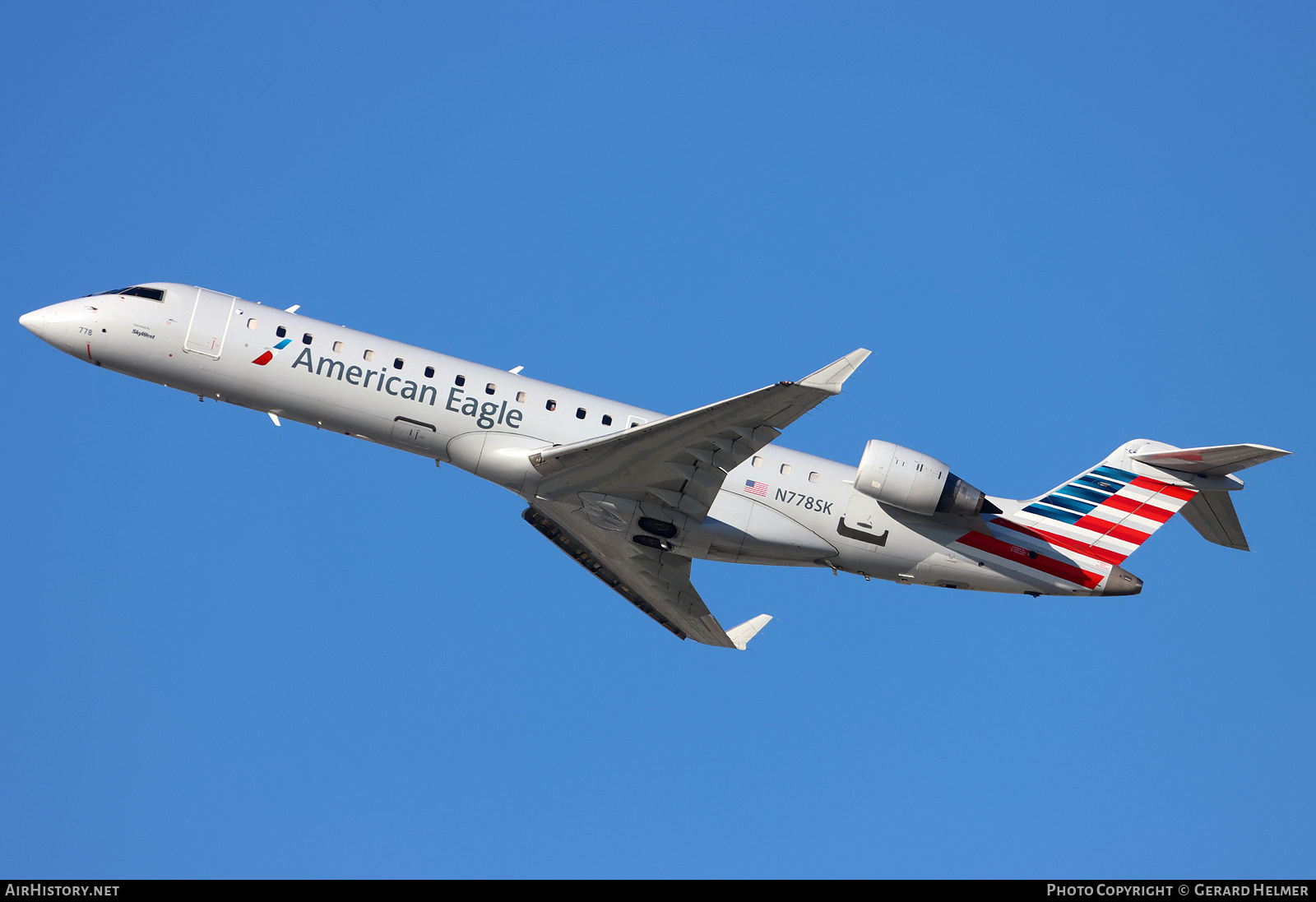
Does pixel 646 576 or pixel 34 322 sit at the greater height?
pixel 34 322

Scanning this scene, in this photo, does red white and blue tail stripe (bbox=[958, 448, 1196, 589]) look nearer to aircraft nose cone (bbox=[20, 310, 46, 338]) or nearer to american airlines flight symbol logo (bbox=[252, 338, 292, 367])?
american airlines flight symbol logo (bbox=[252, 338, 292, 367])

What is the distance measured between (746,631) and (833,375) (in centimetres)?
1042

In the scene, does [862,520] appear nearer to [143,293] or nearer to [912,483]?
[912,483]

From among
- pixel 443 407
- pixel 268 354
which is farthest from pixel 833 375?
pixel 268 354

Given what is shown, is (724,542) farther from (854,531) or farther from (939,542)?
(939,542)

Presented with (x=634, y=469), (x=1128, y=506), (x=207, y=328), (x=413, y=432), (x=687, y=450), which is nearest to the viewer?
(x=687, y=450)

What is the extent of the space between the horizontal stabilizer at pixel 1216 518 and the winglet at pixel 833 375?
9795 millimetres

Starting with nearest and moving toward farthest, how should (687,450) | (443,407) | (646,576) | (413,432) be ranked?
1. (687,450)
2. (443,407)
3. (413,432)
4. (646,576)

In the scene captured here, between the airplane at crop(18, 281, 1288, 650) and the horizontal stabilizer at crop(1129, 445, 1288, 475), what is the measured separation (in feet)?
0.12

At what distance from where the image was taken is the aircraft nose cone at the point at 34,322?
25.4 metres

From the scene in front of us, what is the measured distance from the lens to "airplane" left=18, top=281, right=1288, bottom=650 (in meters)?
24.8

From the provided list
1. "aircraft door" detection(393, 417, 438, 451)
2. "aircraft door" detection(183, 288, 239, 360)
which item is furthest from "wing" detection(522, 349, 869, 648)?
"aircraft door" detection(183, 288, 239, 360)

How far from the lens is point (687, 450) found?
23.6m
